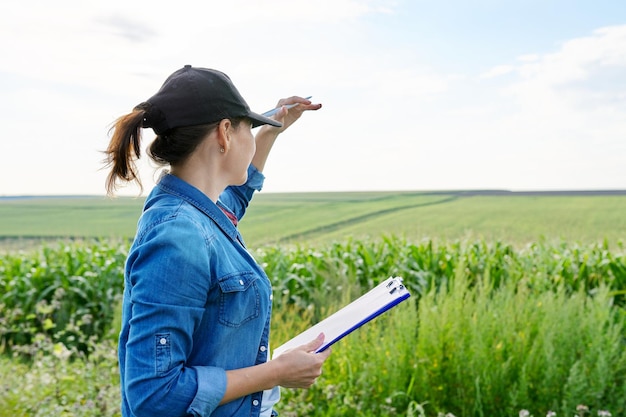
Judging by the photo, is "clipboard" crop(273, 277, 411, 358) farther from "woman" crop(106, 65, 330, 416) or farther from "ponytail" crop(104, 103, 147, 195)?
"ponytail" crop(104, 103, 147, 195)

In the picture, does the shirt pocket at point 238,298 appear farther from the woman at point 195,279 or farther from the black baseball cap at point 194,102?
the black baseball cap at point 194,102

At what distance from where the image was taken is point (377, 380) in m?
4.50

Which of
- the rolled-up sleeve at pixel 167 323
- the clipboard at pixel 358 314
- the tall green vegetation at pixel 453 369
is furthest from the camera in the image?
the tall green vegetation at pixel 453 369

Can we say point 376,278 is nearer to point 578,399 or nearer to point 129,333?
point 578,399

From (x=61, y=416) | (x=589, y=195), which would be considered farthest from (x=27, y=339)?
(x=589, y=195)

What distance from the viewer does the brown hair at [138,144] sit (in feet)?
6.01

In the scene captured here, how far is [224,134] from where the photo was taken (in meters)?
1.85

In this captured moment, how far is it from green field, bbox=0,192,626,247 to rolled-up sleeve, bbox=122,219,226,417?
16.9 metres

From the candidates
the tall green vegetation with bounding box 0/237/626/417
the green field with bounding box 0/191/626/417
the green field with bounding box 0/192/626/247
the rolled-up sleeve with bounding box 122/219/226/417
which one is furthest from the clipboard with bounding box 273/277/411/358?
the green field with bounding box 0/192/626/247

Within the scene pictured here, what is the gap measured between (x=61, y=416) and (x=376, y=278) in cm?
391

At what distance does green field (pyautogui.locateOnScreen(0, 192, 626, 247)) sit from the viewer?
22250mm

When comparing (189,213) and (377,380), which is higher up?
(189,213)

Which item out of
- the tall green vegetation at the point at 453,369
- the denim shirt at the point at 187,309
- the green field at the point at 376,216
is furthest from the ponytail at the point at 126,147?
the green field at the point at 376,216

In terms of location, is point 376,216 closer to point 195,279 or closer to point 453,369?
point 453,369
